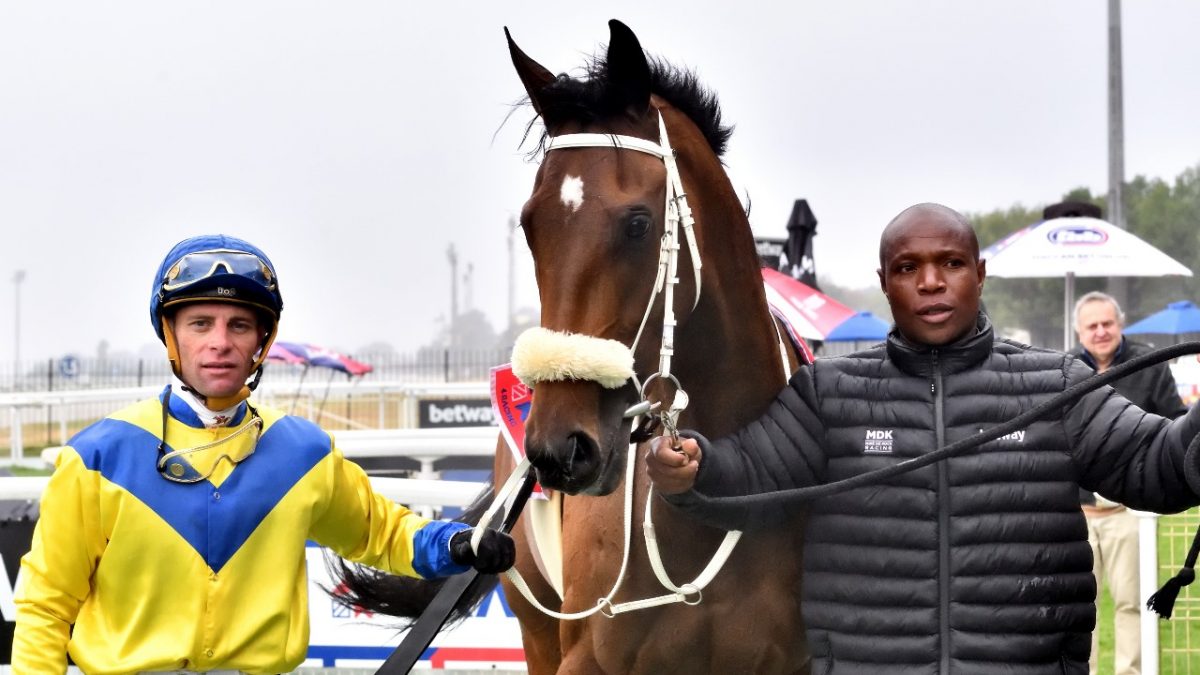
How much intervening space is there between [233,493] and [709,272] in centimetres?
→ 102

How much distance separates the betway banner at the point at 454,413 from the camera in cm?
1238

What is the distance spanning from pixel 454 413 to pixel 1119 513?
25.2ft

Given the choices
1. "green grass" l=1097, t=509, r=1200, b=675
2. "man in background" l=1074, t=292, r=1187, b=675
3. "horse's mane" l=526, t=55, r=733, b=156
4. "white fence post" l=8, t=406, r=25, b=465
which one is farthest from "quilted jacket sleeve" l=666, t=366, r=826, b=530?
"white fence post" l=8, t=406, r=25, b=465

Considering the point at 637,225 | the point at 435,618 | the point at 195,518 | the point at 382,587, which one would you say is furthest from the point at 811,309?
the point at 195,518

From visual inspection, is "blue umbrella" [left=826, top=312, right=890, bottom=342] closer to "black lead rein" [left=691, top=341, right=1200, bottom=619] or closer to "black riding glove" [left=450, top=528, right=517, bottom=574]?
"black lead rein" [left=691, top=341, right=1200, bottom=619]

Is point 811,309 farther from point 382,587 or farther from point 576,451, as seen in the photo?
point 576,451

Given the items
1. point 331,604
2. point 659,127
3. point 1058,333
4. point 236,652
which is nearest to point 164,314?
point 236,652

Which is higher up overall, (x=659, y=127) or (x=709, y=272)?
(x=659, y=127)

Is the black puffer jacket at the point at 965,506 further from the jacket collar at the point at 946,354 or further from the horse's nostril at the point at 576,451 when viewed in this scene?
the horse's nostril at the point at 576,451

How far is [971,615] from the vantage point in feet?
8.02

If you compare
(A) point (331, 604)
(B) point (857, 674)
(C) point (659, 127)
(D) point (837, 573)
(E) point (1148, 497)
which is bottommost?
(A) point (331, 604)

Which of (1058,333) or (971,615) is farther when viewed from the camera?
(1058,333)

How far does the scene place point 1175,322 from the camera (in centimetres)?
1555

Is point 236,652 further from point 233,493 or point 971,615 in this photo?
point 971,615
